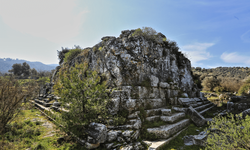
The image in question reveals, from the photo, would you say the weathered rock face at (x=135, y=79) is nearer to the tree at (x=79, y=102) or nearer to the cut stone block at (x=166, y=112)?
the cut stone block at (x=166, y=112)

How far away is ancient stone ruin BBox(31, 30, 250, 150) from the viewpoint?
5.71m

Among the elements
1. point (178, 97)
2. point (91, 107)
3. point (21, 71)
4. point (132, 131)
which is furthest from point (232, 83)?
point (21, 71)

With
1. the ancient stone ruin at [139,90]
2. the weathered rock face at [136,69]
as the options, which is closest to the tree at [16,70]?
the ancient stone ruin at [139,90]

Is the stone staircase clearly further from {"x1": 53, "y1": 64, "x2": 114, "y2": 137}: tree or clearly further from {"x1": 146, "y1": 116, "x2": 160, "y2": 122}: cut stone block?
{"x1": 53, "y1": 64, "x2": 114, "y2": 137}: tree

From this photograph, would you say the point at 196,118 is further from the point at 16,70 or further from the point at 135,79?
the point at 16,70

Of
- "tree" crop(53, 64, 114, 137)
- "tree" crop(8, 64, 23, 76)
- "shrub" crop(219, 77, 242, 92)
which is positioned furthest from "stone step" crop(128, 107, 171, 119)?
"tree" crop(8, 64, 23, 76)

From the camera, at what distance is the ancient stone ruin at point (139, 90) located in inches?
225

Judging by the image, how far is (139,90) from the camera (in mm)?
8305

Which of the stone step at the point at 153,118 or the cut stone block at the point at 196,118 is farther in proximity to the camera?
the cut stone block at the point at 196,118

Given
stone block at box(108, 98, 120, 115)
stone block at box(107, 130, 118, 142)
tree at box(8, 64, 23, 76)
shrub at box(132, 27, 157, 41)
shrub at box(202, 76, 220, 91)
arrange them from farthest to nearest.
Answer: tree at box(8, 64, 23, 76)
shrub at box(202, 76, 220, 91)
shrub at box(132, 27, 157, 41)
stone block at box(108, 98, 120, 115)
stone block at box(107, 130, 118, 142)

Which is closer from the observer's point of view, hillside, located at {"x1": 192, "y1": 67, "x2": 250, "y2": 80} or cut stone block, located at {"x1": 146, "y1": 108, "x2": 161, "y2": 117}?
cut stone block, located at {"x1": 146, "y1": 108, "x2": 161, "y2": 117}

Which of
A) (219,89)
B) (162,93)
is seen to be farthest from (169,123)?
(219,89)

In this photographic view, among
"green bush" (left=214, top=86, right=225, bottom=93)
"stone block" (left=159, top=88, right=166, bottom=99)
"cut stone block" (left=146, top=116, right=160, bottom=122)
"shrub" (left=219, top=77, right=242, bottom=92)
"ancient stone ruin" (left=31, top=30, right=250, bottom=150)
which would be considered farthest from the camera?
"green bush" (left=214, top=86, right=225, bottom=93)

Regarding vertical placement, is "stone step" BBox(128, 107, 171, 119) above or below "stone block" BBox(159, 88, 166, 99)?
below
